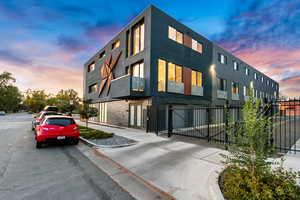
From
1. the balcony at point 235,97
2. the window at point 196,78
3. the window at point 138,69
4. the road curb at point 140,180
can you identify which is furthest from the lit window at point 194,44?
the road curb at point 140,180

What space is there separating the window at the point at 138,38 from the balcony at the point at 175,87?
177 inches

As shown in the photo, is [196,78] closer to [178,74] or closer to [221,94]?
[178,74]

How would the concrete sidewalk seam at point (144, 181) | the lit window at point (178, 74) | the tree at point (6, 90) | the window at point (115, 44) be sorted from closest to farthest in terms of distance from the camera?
the concrete sidewalk seam at point (144, 181) < the lit window at point (178, 74) < the window at point (115, 44) < the tree at point (6, 90)

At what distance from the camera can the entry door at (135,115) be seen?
12.7m

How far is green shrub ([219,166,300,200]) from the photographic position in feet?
7.56

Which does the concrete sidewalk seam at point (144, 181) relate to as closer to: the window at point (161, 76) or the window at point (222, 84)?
the window at point (161, 76)

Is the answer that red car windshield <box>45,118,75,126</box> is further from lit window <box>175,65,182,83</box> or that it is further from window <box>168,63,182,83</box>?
lit window <box>175,65,182,83</box>

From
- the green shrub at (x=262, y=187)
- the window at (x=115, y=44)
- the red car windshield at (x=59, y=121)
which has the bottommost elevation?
the green shrub at (x=262, y=187)

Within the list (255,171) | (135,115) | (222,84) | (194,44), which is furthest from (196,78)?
(255,171)

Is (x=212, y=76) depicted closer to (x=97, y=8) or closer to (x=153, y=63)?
(x=153, y=63)

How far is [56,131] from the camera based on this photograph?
21.7 ft

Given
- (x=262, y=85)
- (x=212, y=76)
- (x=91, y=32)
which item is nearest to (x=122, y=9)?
(x=91, y=32)

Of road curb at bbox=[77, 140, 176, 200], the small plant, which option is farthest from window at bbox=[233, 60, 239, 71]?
road curb at bbox=[77, 140, 176, 200]

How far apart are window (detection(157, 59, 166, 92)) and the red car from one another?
24.9ft
